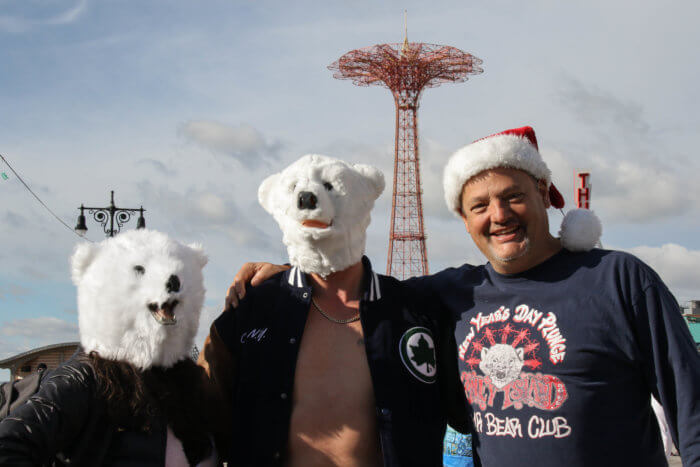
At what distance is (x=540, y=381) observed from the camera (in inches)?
118

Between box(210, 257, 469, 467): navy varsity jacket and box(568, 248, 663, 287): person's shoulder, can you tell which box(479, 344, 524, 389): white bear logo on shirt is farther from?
box(568, 248, 663, 287): person's shoulder

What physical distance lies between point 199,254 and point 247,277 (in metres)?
0.62

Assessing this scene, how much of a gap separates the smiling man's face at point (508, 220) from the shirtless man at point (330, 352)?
470 mm

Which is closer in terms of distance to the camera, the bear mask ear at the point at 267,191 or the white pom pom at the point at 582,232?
the white pom pom at the point at 582,232

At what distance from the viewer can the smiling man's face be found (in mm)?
3252

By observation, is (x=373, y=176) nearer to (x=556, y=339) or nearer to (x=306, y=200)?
(x=306, y=200)

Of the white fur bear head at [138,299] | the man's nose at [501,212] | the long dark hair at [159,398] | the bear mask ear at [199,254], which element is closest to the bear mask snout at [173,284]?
the white fur bear head at [138,299]

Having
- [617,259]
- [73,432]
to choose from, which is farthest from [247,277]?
[617,259]

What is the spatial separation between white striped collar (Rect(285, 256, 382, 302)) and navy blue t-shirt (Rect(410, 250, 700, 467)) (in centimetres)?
57

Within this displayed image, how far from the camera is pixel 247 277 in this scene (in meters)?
3.71

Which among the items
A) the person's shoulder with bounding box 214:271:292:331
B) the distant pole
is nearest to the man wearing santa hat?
the person's shoulder with bounding box 214:271:292:331

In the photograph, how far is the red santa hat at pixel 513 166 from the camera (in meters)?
3.27

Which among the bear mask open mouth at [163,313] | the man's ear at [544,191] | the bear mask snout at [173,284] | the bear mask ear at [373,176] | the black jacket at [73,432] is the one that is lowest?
the black jacket at [73,432]

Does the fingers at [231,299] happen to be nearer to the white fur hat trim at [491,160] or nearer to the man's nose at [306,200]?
the man's nose at [306,200]
